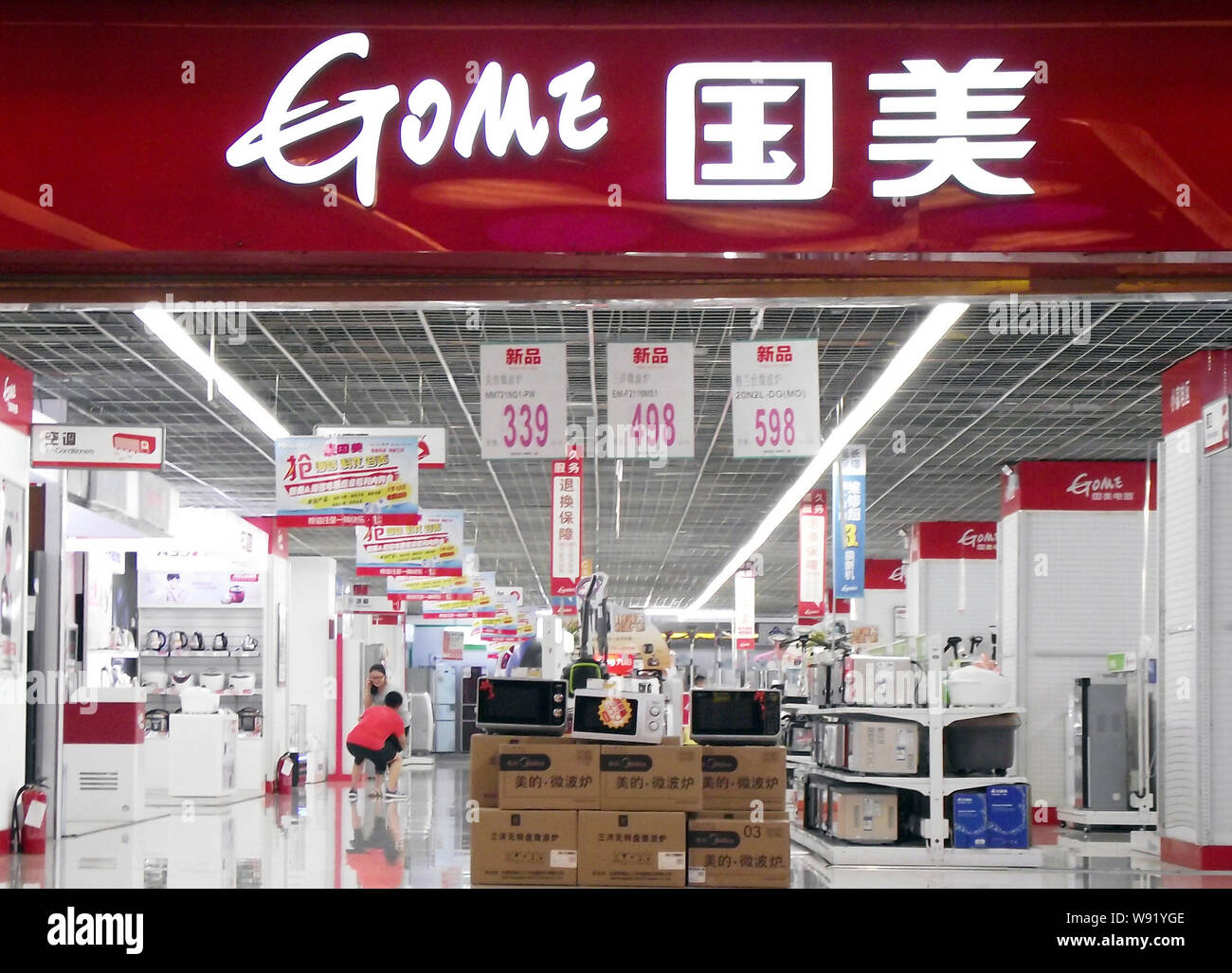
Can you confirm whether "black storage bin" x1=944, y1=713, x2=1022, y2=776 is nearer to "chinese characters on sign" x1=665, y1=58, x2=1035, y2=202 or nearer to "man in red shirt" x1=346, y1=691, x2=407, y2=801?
"chinese characters on sign" x1=665, y1=58, x2=1035, y2=202

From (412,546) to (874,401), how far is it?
5783 millimetres

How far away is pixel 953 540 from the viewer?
21422 mm

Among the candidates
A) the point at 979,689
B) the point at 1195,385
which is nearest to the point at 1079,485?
the point at 1195,385

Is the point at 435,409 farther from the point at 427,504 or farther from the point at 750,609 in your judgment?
the point at 750,609

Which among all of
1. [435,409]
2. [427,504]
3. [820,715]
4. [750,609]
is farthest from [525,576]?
[820,715]

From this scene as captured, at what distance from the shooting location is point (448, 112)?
18.0 ft

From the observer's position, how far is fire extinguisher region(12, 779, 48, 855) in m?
11.1

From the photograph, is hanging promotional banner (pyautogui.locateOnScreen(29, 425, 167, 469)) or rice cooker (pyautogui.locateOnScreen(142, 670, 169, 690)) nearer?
hanging promotional banner (pyautogui.locateOnScreen(29, 425, 167, 469))

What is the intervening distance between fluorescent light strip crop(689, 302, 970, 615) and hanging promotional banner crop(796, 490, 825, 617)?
17.3 inches

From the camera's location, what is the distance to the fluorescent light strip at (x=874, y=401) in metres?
11.0

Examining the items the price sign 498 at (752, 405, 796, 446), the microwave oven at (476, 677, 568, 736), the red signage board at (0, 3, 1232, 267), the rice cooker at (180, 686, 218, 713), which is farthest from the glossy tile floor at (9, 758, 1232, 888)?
the red signage board at (0, 3, 1232, 267)

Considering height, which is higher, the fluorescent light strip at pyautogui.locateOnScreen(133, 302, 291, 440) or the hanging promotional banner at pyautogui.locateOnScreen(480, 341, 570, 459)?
the fluorescent light strip at pyautogui.locateOnScreen(133, 302, 291, 440)
